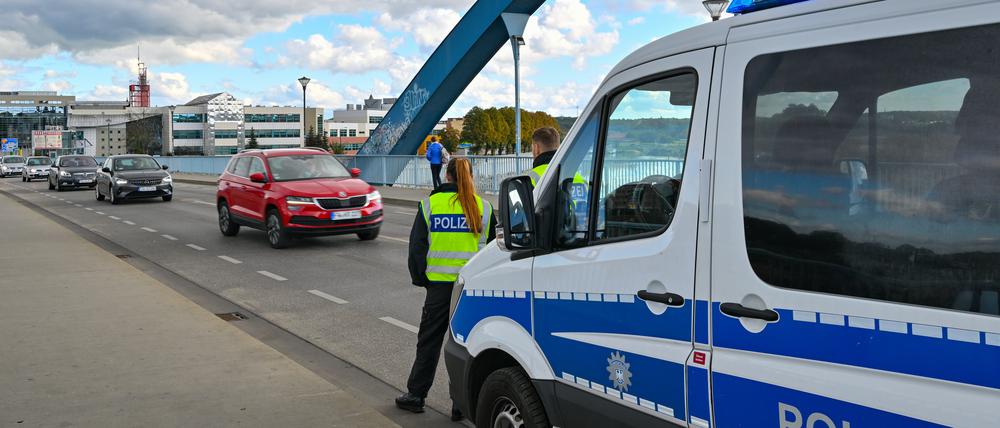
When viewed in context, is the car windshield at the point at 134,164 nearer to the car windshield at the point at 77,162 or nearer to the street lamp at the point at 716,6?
the car windshield at the point at 77,162

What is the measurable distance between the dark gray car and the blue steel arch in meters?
11.3

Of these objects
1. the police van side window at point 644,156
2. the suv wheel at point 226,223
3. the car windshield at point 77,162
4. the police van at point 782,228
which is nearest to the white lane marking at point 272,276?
the suv wheel at point 226,223

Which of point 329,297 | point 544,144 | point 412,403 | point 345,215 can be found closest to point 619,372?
point 412,403

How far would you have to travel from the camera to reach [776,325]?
2.37 metres

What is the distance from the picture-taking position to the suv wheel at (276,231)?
45.0ft

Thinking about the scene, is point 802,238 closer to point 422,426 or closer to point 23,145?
point 422,426

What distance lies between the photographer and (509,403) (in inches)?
145

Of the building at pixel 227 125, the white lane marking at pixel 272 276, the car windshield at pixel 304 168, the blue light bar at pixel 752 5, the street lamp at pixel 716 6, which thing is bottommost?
the white lane marking at pixel 272 276

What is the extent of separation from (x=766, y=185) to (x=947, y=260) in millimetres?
565

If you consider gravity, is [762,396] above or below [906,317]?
below

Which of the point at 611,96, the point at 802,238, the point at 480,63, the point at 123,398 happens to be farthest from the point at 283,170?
the point at 480,63

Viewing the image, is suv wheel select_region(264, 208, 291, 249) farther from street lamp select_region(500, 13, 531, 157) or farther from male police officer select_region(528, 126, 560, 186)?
street lamp select_region(500, 13, 531, 157)

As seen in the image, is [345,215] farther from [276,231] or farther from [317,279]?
[317,279]

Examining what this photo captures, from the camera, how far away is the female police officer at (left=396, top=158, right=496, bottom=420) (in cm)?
502
